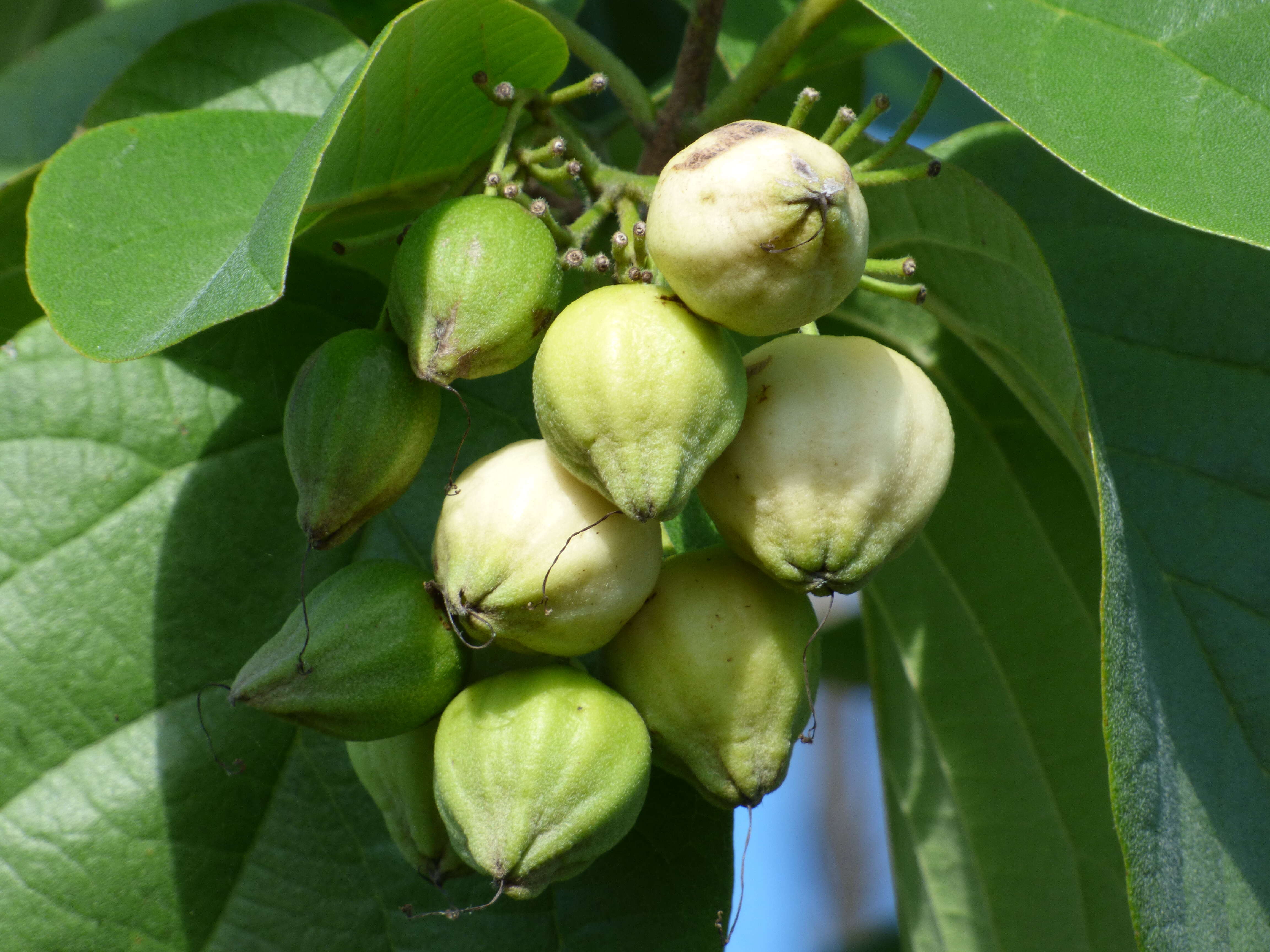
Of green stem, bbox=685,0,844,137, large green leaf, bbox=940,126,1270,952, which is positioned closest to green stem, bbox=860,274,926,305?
large green leaf, bbox=940,126,1270,952

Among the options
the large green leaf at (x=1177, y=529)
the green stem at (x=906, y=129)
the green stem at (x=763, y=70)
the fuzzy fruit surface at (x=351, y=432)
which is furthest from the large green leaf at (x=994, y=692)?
the fuzzy fruit surface at (x=351, y=432)

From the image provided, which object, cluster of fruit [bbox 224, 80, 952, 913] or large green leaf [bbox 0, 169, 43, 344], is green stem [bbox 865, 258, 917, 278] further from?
large green leaf [bbox 0, 169, 43, 344]

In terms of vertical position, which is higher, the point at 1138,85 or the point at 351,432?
the point at 1138,85

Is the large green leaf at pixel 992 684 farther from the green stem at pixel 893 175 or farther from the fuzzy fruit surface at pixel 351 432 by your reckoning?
the fuzzy fruit surface at pixel 351 432

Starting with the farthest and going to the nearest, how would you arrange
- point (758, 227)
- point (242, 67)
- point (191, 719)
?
point (242, 67)
point (191, 719)
point (758, 227)

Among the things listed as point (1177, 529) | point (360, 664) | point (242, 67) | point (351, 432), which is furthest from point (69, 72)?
point (1177, 529)

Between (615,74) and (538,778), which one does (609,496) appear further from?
(615,74)

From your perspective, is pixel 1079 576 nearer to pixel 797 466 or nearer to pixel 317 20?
pixel 797 466
